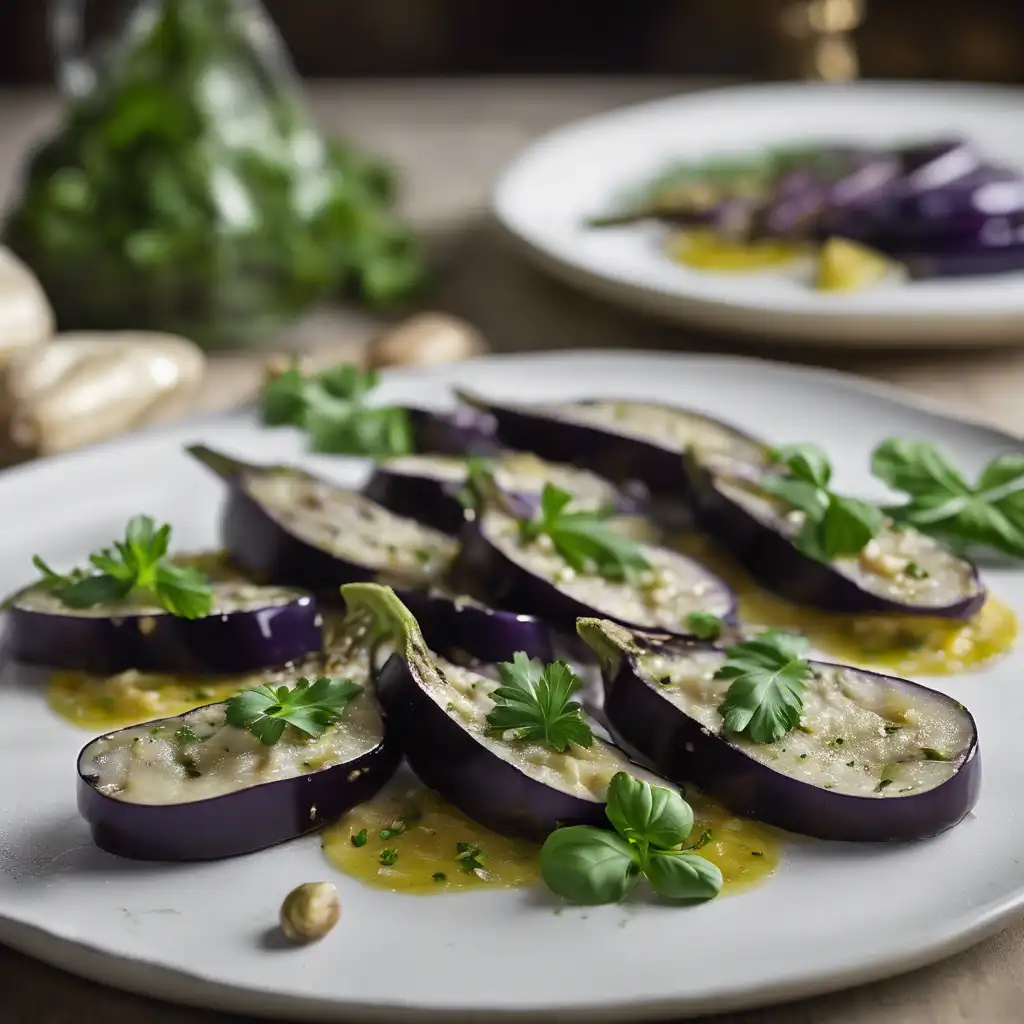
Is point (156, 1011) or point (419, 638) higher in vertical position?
point (419, 638)

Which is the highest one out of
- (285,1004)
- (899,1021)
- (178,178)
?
(178,178)

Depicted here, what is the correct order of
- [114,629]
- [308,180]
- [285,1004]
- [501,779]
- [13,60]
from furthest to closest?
[13,60]
[308,180]
[114,629]
[501,779]
[285,1004]

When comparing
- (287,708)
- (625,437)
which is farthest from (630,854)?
(625,437)

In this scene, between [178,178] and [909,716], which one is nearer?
[909,716]

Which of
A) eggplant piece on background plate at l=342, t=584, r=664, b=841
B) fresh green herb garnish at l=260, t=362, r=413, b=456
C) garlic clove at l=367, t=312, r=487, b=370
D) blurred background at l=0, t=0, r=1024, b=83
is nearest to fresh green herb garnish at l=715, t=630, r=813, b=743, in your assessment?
eggplant piece on background plate at l=342, t=584, r=664, b=841

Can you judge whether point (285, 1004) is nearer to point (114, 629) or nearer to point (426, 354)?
point (114, 629)

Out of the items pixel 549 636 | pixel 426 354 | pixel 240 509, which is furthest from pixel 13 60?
pixel 549 636
